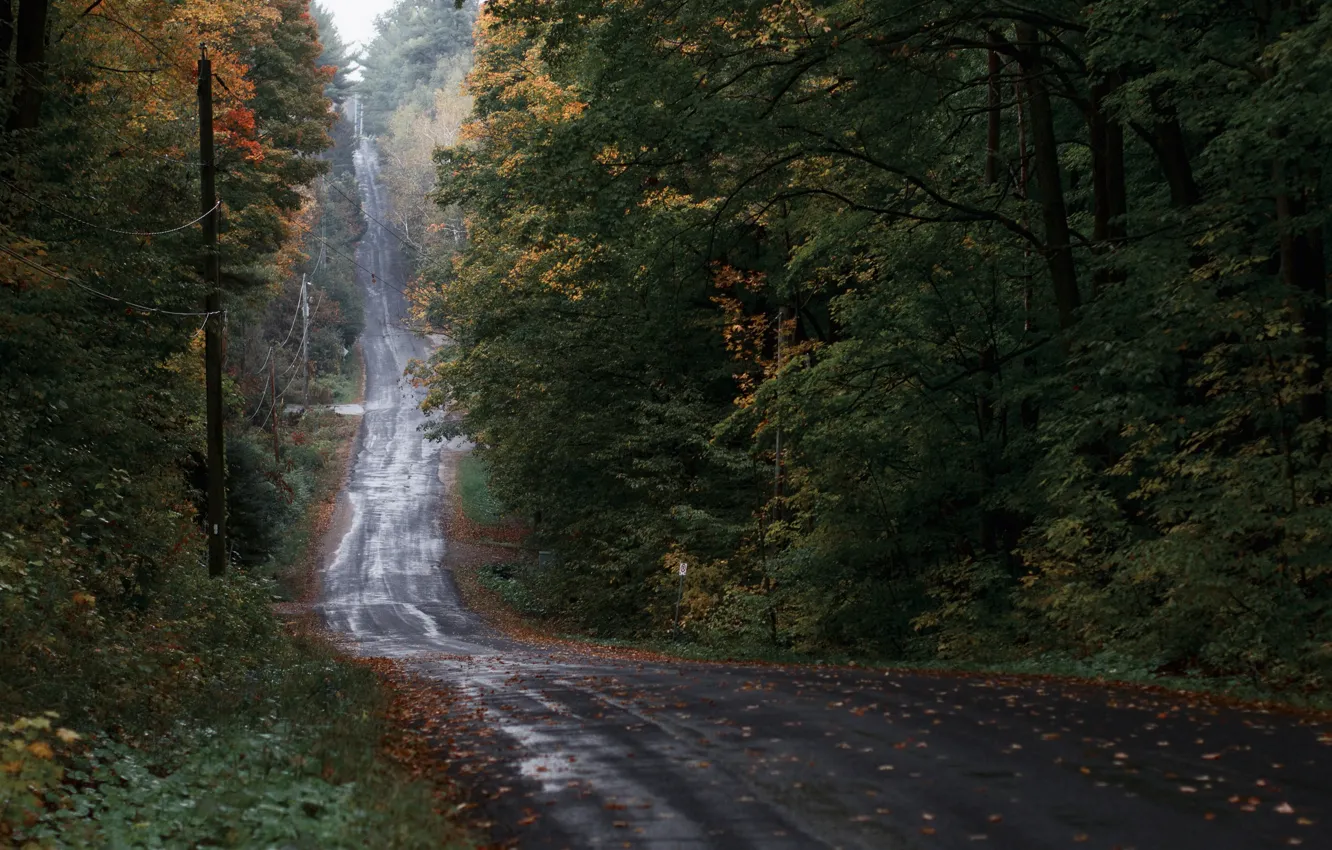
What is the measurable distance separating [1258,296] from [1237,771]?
24.4ft

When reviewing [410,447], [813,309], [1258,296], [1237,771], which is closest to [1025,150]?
[1258,296]

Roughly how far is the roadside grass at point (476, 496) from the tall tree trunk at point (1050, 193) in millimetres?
38095

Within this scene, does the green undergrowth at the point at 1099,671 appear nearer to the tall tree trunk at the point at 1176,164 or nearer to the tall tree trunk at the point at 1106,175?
the tall tree trunk at the point at 1106,175

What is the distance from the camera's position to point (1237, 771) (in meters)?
8.07

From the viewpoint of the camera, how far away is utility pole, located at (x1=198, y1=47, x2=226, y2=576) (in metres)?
22.7

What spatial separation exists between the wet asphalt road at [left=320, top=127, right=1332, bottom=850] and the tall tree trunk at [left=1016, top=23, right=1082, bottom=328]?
6775mm

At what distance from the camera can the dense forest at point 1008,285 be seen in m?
13.4

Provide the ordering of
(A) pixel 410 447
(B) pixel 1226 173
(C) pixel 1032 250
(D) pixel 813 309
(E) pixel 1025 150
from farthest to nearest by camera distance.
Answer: (A) pixel 410 447, (D) pixel 813 309, (E) pixel 1025 150, (C) pixel 1032 250, (B) pixel 1226 173

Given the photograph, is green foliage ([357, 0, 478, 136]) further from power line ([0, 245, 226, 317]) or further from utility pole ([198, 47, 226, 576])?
power line ([0, 245, 226, 317])

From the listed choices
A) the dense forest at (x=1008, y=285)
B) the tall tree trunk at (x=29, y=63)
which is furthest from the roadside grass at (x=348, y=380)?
the tall tree trunk at (x=29, y=63)

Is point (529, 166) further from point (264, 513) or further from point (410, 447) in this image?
point (410, 447)

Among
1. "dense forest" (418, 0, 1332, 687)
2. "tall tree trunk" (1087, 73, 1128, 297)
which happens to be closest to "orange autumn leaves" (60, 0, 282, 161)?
"dense forest" (418, 0, 1332, 687)

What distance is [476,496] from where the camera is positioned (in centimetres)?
6116

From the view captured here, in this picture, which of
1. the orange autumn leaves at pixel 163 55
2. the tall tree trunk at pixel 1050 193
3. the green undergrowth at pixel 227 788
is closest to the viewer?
the green undergrowth at pixel 227 788
